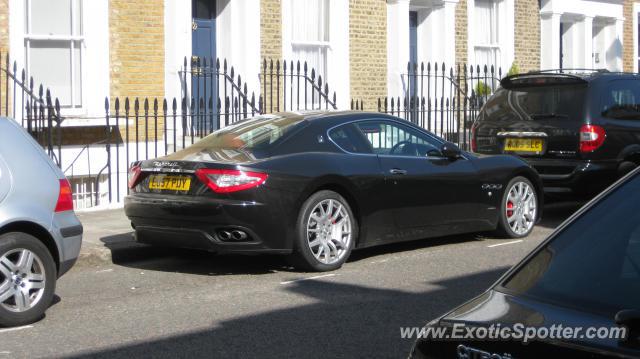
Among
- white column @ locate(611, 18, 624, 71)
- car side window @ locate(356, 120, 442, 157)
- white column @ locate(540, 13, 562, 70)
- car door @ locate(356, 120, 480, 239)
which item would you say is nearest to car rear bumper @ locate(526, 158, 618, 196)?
car door @ locate(356, 120, 480, 239)

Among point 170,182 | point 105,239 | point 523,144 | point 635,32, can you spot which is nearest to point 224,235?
point 170,182

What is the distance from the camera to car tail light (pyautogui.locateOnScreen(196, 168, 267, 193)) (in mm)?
8602

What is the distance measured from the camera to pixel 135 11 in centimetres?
1439

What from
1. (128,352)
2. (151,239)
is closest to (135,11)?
(151,239)

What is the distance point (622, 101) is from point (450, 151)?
339cm

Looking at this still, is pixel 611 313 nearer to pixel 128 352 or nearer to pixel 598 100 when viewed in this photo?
pixel 128 352

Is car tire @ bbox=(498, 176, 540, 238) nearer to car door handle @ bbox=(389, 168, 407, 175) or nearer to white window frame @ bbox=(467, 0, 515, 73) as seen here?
car door handle @ bbox=(389, 168, 407, 175)

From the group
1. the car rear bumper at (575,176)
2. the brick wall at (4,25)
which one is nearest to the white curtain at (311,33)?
the brick wall at (4,25)

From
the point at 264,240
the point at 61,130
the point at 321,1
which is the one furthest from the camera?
the point at 321,1

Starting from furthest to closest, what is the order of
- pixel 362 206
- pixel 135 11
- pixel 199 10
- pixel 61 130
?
pixel 199 10 → pixel 135 11 → pixel 61 130 → pixel 362 206

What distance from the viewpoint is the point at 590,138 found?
1209cm

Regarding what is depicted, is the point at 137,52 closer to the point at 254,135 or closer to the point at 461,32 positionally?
the point at 254,135

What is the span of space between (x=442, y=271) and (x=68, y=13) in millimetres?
7278

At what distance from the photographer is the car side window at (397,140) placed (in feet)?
32.4
